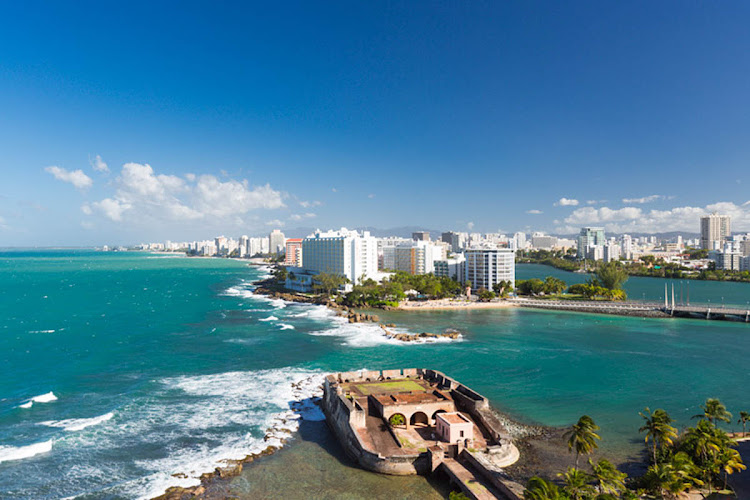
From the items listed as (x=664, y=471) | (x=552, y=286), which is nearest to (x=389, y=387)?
(x=664, y=471)

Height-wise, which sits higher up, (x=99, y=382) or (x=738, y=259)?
(x=738, y=259)

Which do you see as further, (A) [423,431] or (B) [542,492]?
(A) [423,431]

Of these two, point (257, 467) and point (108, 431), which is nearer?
point (257, 467)

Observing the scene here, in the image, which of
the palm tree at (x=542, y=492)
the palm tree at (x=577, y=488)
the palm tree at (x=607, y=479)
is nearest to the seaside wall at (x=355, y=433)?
the palm tree at (x=542, y=492)

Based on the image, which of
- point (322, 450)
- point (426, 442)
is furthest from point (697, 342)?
point (322, 450)

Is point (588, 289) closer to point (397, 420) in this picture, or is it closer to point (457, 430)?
point (397, 420)

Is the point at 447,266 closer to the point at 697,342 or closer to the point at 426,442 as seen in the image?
the point at 697,342
